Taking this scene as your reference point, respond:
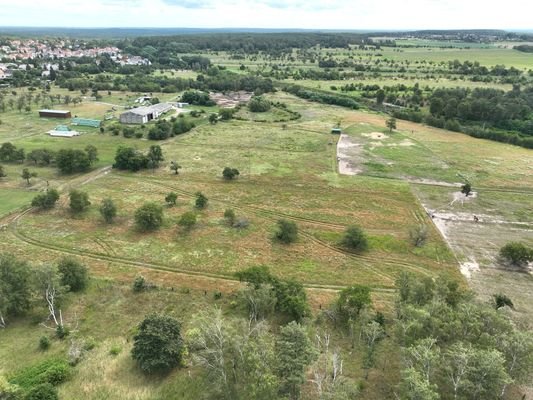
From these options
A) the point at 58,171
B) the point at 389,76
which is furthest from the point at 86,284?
the point at 389,76

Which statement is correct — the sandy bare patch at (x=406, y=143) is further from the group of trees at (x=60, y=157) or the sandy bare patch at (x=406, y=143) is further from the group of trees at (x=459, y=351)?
the group of trees at (x=60, y=157)

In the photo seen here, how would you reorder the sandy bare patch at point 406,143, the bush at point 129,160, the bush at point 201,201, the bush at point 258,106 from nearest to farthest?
the bush at point 201,201, the bush at point 129,160, the sandy bare patch at point 406,143, the bush at point 258,106

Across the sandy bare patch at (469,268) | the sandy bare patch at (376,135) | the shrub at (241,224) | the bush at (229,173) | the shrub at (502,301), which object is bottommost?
the sandy bare patch at (469,268)

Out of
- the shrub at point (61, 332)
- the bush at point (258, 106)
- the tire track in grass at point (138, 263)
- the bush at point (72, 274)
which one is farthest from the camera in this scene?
the bush at point (258, 106)

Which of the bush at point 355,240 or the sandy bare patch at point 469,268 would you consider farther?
the bush at point 355,240

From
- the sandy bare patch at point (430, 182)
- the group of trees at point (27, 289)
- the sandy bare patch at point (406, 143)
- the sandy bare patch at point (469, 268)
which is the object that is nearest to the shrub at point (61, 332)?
the group of trees at point (27, 289)

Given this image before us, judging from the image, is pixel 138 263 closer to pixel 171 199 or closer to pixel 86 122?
pixel 171 199

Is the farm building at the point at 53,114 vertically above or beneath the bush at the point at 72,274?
above

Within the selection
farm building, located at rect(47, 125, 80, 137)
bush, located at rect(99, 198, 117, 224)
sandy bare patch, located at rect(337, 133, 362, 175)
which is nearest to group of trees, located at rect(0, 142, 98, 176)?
farm building, located at rect(47, 125, 80, 137)
